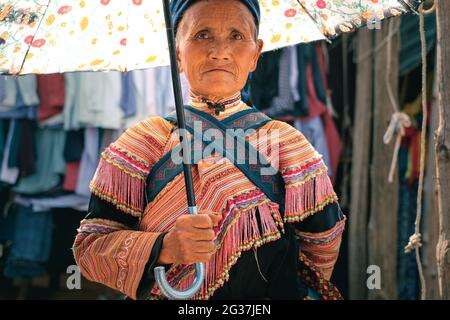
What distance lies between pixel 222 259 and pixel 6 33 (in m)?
1.12

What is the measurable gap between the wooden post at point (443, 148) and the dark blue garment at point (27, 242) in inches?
156

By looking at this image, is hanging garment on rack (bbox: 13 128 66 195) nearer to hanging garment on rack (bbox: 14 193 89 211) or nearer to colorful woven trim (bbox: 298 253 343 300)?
hanging garment on rack (bbox: 14 193 89 211)

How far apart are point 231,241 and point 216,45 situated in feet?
2.19

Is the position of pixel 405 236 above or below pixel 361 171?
below

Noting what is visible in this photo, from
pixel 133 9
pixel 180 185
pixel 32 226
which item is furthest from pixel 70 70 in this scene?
pixel 32 226

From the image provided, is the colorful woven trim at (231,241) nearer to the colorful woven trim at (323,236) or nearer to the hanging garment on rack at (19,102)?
the colorful woven trim at (323,236)

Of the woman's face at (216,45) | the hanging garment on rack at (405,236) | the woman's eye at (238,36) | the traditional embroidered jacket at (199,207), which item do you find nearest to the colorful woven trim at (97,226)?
the traditional embroidered jacket at (199,207)

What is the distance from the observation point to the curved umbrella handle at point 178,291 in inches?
77.5

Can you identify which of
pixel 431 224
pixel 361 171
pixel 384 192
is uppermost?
pixel 361 171

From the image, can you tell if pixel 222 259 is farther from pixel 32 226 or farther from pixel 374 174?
pixel 32 226

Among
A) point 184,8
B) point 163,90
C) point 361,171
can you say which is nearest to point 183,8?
point 184,8

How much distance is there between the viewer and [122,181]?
2.22m

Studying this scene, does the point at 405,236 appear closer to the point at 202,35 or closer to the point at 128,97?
the point at 128,97
